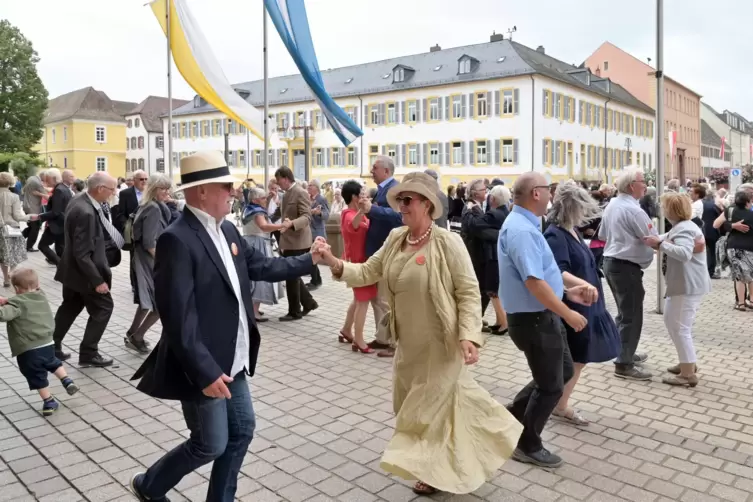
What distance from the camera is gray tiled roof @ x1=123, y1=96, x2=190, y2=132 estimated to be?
8262 cm

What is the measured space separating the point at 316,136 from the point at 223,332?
56214 mm

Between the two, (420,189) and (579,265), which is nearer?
(420,189)

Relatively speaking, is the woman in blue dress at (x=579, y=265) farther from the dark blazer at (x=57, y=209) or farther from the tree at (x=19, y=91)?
the tree at (x=19, y=91)

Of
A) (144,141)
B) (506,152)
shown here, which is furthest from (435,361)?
(144,141)

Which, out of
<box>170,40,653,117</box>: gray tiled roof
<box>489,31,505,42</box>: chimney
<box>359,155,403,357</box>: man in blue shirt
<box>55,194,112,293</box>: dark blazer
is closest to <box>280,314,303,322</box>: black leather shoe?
<box>359,155,403,357</box>: man in blue shirt

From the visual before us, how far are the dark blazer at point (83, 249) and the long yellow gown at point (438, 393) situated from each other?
373 cm

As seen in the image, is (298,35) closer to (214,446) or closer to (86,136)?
(214,446)

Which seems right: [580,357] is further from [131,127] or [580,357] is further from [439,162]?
[131,127]

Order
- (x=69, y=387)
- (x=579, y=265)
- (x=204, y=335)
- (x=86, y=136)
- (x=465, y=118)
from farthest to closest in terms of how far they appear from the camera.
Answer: (x=86, y=136) < (x=465, y=118) < (x=69, y=387) < (x=579, y=265) < (x=204, y=335)

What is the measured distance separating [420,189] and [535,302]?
1110mm

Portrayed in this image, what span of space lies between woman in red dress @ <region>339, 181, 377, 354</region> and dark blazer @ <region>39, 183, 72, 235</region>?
6140mm

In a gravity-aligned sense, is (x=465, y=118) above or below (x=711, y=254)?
above

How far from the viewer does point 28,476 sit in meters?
4.35

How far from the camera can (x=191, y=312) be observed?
10.4ft
